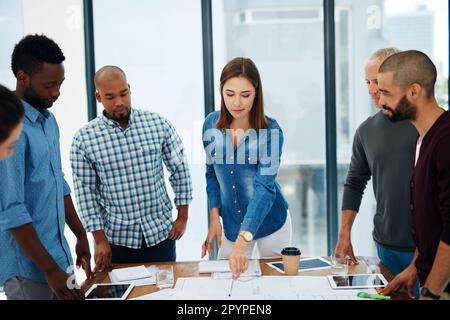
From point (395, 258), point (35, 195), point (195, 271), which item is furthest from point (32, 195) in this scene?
point (395, 258)

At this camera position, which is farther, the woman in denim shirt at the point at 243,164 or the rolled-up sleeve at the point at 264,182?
the woman in denim shirt at the point at 243,164

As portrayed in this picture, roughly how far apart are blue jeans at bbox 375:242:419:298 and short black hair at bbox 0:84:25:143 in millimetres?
1606

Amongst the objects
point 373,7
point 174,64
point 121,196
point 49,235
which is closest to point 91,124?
point 121,196

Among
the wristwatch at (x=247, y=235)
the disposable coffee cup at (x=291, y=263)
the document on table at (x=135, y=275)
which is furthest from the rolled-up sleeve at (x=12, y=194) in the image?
the disposable coffee cup at (x=291, y=263)

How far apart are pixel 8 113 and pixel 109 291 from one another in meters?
0.79

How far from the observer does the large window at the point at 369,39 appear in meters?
3.58

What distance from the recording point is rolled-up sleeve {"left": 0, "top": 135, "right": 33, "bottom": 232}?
1.46 meters

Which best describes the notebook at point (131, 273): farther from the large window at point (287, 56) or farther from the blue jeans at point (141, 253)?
the large window at point (287, 56)

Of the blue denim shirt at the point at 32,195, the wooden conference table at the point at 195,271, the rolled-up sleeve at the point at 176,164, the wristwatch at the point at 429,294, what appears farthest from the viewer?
the rolled-up sleeve at the point at 176,164

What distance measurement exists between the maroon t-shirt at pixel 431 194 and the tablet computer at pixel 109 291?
1.02m

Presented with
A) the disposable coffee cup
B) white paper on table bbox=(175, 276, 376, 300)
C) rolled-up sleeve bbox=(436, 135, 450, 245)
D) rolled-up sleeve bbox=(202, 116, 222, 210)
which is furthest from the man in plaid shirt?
rolled-up sleeve bbox=(436, 135, 450, 245)

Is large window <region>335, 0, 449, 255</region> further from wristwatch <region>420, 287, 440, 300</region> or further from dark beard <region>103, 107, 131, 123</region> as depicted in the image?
wristwatch <region>420, 287, 440, 300</region>

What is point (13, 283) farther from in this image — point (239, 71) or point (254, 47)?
point (254, 47)

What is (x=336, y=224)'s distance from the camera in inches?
144
